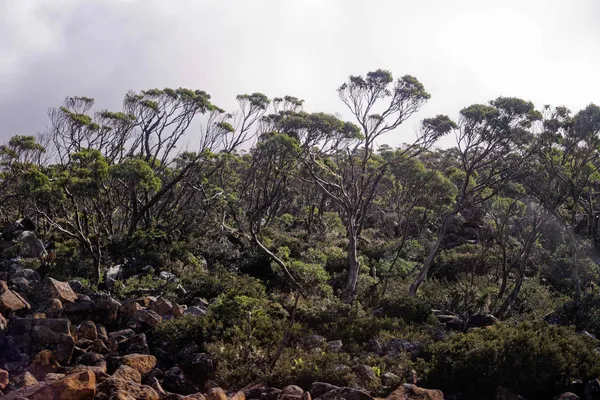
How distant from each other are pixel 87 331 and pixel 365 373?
5509mm

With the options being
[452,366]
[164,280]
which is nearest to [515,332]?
[452,366]

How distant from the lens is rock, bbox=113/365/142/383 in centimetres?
736

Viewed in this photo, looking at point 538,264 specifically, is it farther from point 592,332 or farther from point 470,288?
point 592,332

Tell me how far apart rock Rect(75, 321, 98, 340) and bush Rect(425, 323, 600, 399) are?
6.39 metres

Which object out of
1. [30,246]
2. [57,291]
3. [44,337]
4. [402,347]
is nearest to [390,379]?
[402,347]

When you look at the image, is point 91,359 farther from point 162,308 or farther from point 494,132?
point 494,132

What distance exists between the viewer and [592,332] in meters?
11.4

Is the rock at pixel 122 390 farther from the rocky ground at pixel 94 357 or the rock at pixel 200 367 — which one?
the rock at pixel 200 367

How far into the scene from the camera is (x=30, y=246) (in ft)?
57.3

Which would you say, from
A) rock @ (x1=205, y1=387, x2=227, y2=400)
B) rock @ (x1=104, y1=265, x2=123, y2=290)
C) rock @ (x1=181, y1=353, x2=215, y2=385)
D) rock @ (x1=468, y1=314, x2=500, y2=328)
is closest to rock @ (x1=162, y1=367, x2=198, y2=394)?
rock @ (x1=181, y1=353, x2=215, y2=385)

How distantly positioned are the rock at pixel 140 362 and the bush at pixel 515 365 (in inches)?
185

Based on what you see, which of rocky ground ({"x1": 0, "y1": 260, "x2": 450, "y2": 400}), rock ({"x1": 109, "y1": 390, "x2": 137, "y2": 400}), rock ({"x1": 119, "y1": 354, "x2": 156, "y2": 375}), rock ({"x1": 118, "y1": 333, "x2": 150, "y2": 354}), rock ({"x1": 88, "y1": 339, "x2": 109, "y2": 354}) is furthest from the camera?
rock ({"x1": 118, "y1": 333, "x2": 150, "y2": 354})

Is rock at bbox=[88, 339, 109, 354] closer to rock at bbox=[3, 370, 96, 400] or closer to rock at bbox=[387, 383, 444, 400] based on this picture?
rock at bbox=[3, 370, 96, 400]

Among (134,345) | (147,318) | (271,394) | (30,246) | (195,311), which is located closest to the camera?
(271,394)
